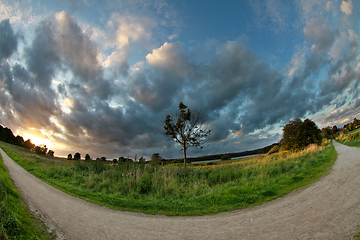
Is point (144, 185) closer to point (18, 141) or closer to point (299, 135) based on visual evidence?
point (299, 135)

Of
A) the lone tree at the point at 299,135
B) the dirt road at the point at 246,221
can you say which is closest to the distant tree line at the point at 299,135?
the lone tree at the point at 299,135

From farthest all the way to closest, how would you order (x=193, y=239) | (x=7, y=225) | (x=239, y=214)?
(x=239, y=214), (x=193, y=239), (x=7, y=225)

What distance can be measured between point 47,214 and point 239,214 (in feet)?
26.3

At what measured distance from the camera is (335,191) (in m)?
7.31

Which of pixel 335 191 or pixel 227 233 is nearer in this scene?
pixel 227 233

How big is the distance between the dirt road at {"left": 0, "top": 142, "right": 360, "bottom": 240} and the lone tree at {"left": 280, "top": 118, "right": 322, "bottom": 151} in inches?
949

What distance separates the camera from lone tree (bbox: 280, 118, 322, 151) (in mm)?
28469

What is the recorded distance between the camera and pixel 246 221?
563cm

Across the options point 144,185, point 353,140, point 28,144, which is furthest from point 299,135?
point 28,144

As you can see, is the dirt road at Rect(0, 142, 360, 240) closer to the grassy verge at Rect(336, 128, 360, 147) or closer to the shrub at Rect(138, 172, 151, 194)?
the shrub at Rect(138, 172, 151, 194)

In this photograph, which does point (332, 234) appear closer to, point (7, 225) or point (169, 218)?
point (169, 218)

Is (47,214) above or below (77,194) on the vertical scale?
above

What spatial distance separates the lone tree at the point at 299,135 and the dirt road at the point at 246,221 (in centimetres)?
2409

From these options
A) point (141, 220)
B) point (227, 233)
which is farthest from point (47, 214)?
point (227, 233)
